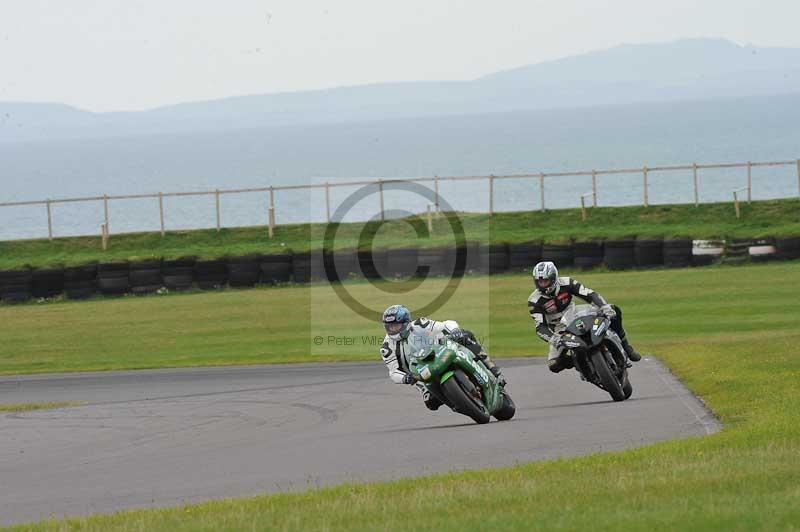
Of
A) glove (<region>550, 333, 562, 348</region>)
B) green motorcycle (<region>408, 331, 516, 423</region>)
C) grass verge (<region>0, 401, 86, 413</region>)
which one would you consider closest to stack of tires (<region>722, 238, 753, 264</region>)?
grass verge (<region>0, 401, 86, 413</region>)

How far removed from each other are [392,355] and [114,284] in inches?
1032

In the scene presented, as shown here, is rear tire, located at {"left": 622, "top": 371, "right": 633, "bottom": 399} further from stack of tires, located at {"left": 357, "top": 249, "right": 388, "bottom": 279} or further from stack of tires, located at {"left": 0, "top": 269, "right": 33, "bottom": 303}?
stack of tires, located at {"left": 0, "top": 269, "right": 33, "bottom": 303}

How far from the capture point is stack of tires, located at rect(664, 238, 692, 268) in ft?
126

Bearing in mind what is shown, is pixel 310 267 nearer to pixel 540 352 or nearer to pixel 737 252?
pixel 737 252

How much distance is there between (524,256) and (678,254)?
439 cm

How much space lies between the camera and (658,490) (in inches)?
376

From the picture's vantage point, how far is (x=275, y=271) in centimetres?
4012

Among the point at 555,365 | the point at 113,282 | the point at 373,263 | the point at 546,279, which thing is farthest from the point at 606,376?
the point at 113,282

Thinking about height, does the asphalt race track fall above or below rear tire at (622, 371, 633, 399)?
below

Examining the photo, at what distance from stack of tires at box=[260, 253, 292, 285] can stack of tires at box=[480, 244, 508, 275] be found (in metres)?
5.72

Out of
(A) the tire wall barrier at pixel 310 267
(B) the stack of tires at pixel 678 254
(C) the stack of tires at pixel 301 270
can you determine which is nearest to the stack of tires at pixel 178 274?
(A) the tire wall barrier at pixel 310 267

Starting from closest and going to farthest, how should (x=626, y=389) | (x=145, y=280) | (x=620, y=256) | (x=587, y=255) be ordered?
(x=626, y=389) → (x=620, y=256) → (x=587, y=255) → (x=145, y=280)

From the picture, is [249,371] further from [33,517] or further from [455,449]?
[33,517]

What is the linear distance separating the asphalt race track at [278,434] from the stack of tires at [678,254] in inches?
631
